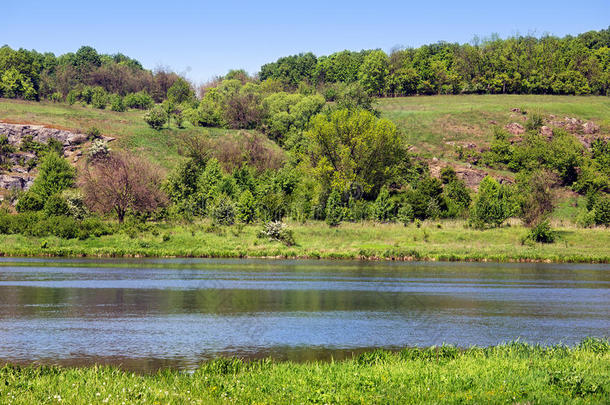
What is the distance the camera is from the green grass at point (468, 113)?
470 ft

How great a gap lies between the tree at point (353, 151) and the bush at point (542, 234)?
30.6 metres

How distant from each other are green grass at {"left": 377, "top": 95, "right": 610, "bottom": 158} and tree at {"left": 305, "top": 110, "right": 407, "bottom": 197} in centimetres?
3562

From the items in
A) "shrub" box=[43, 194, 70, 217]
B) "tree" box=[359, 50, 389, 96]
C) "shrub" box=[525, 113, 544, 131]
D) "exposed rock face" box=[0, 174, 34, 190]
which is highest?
"tree" box=[359, 50, 389, 96]

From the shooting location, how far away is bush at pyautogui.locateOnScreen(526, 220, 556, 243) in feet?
233

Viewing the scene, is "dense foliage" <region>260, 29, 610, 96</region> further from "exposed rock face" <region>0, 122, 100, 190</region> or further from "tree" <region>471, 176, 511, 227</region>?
"tree" <region>471, 176, 511, 227</region>

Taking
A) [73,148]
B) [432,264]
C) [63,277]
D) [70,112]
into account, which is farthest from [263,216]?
[70,112]

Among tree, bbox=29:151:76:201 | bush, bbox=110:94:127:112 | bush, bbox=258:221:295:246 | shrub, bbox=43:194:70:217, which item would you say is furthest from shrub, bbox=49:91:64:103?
bush, bbox=258:221:295:246

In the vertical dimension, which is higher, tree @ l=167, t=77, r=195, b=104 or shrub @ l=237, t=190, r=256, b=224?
tree @ l=167, t=77, r=195, b=104

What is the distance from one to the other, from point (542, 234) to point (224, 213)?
119ft

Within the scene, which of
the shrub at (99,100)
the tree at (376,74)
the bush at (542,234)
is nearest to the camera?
the bush at (542,234)

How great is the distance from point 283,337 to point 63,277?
26.5m

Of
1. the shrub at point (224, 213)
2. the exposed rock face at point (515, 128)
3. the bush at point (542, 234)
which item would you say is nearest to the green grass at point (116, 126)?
the shrub at point (224, 213)

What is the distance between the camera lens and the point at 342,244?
72.1 m

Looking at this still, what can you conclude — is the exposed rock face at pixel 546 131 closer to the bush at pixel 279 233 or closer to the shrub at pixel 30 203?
the bush at pixel 279 233
